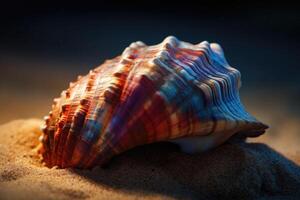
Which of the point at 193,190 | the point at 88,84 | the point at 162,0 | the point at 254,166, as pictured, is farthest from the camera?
the point at 162,0

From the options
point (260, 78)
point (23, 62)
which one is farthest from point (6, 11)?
point (260, 78)

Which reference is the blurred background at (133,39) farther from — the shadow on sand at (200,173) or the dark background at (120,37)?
the shadow on sand at (200,173)

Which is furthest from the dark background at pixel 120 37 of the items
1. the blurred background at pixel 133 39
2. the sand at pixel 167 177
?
the sand at pixel 167 177

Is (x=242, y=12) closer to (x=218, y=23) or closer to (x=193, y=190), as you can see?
(x=218, y=23)

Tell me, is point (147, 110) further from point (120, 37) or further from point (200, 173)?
point (120, 37)

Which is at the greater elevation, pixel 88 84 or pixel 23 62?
pixel 23 62

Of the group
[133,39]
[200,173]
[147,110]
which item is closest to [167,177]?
[200,173]
